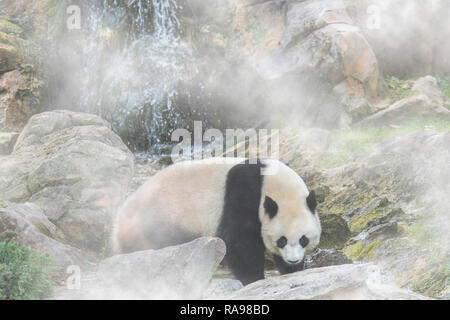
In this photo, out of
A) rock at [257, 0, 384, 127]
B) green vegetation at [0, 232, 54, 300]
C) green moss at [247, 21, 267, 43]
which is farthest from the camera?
green moss at [247, 21, 267, 43]

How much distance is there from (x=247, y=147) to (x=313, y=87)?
3.30m

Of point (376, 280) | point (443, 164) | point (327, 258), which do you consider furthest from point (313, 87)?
point (376, 280)

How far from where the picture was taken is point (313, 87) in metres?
12.6

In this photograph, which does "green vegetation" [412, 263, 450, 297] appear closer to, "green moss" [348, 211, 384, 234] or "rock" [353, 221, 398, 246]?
"rock" [353, 221, 398, 246]

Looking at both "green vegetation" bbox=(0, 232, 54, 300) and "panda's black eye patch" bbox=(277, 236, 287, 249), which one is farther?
"panda's black eye patch" bbox=(277, 236, 287, 249)

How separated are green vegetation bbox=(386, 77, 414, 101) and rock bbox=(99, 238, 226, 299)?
31.1ft

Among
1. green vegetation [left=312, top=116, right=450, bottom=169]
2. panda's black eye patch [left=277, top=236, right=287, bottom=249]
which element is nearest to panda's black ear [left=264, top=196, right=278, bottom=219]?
panda's black eye patch [left=277, top=236, right=287, bottom=249]

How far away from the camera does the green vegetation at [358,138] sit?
28.5 ft

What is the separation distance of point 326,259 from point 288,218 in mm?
1194

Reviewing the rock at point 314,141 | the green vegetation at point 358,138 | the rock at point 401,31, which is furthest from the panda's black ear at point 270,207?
the rock at point 401,31

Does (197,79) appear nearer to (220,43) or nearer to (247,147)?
(220,43)

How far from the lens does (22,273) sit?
4.22 metres

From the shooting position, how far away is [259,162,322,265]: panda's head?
5129mm

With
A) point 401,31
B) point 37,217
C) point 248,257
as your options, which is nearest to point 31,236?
point 37,217
